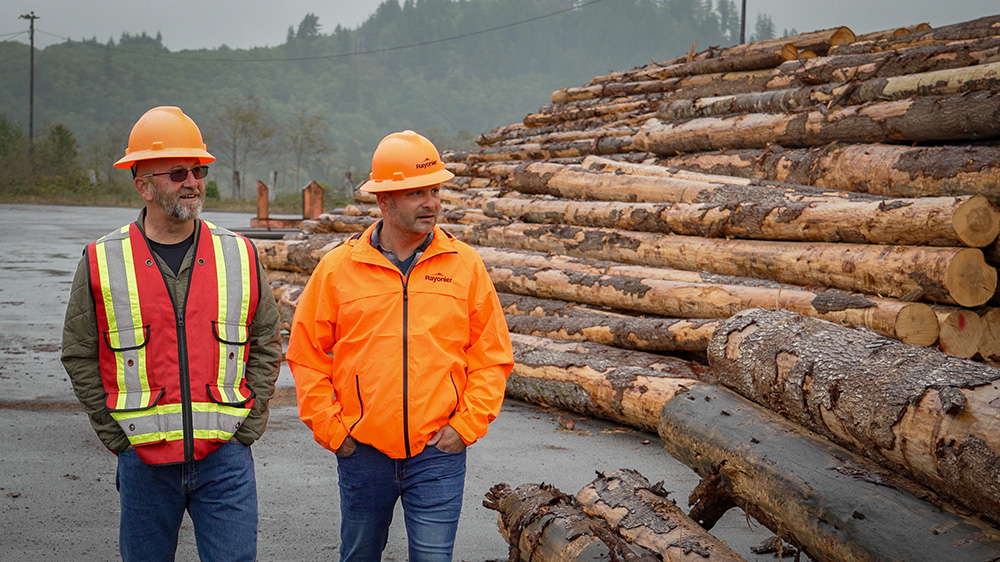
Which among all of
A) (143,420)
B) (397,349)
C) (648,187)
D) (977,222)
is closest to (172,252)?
(143,420)

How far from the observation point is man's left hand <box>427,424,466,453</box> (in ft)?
10.1

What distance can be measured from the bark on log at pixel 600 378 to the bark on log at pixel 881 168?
8.81ft

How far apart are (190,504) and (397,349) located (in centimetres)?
97

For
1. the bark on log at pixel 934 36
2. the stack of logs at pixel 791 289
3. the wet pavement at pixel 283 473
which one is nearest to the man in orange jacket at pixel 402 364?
the stack of logs at pixel 791 289

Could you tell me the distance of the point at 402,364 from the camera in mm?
3045

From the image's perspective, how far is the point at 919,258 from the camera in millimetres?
6035

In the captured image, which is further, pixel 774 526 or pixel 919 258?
pixel 919 258

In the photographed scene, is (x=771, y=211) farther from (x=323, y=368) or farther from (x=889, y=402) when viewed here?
(x=323, y=368)

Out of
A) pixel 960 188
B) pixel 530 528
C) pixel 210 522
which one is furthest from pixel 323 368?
pixel 960 188

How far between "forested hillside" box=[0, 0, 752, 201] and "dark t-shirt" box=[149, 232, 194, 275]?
249 ft

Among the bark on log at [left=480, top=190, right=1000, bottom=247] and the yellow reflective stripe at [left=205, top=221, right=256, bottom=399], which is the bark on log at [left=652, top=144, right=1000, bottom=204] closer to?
the bark on log at [left=480, top=190, right=1000, bottom=247]

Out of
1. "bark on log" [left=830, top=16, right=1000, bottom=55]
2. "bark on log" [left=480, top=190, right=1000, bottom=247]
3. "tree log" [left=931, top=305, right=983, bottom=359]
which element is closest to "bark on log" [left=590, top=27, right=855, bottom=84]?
"bark on log" [left=830, top=16, right=1000, bottom=55]

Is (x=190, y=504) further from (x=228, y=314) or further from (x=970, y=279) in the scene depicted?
(x=970, y=279)

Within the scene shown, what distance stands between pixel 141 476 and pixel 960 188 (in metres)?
6.64
